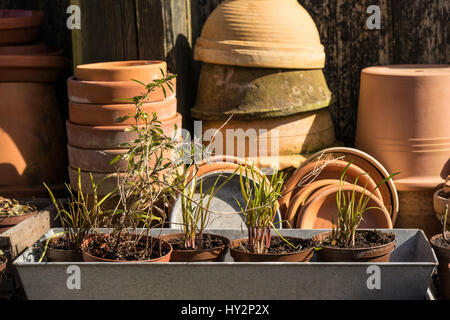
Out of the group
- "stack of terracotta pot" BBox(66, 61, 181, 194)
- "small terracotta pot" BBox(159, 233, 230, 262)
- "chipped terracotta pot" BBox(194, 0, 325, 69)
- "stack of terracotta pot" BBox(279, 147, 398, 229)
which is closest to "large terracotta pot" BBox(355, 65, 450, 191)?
"stack of terracotta pot" BBox(279, 147, 398, 229)

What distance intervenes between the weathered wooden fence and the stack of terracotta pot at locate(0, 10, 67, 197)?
8.6 inches

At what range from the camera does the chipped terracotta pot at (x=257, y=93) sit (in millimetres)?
3053

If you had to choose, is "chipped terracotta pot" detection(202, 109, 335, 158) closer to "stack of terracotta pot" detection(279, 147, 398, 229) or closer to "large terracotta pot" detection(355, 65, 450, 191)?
"stack of terracotta pot" detection(279, 147, 398, 229)

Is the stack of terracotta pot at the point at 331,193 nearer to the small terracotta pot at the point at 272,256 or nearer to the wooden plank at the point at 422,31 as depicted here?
the small terracotta pot at the point at 272,256

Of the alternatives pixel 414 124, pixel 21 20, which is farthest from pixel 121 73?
pixel 414 124

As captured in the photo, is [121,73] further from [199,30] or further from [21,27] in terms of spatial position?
[199,30]

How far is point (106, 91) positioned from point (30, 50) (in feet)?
2.78

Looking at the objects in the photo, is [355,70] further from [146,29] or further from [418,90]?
[146,29]

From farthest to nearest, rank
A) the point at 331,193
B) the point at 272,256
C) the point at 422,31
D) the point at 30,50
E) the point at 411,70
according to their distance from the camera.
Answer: the point at 422,31, the point at 30,50, the point at 411,70, the point at 331,193, the point at 272,256

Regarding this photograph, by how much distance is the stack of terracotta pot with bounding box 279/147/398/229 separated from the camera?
284cm

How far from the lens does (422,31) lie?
11.5ft

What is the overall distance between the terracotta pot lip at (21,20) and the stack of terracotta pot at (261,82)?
3.01 ft

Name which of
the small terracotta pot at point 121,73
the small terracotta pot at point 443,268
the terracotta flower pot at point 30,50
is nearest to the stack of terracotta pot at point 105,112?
the small terracotta pot at point 121,73
